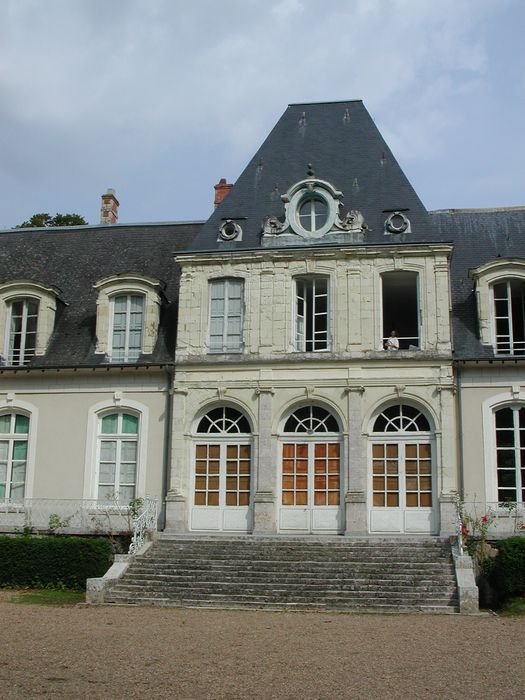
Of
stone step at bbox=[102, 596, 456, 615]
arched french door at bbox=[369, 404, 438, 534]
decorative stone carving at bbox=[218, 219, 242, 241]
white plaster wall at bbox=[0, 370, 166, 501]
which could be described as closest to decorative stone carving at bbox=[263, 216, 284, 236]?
decorative stone carving at bbox=[218, 219, 242, 241]

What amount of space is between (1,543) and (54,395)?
4.05 metres

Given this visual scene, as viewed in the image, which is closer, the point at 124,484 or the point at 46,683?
the point at 46,683

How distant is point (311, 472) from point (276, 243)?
4994 mm

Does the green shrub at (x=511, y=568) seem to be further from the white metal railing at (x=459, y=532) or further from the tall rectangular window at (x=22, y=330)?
the tall rectangular window at (x=22, y=330)

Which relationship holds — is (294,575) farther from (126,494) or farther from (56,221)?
(56,221)

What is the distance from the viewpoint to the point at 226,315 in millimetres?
18844

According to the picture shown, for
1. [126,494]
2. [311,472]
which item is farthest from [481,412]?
[126,494]

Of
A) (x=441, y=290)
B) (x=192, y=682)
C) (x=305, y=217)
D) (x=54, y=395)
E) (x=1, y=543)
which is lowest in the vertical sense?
(x=192, y=682)

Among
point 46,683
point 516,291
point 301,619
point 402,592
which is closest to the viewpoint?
point 46,683

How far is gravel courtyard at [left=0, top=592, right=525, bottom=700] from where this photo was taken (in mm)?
8117

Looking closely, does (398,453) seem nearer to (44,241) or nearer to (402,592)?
(402,592)

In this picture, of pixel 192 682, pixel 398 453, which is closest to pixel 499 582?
pixel 398 453

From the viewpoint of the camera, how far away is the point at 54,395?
19406 millimetres

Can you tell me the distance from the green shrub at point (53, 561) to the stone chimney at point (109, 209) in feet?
40.2
